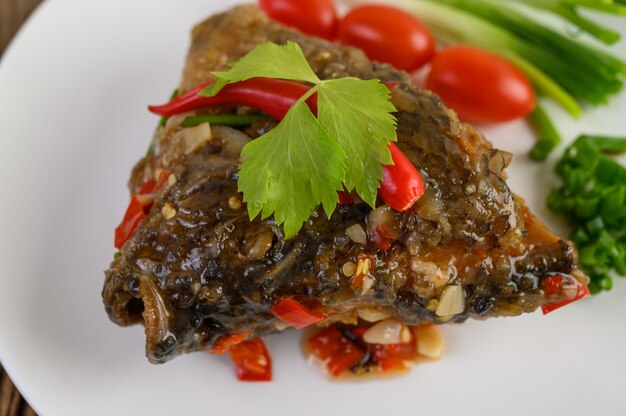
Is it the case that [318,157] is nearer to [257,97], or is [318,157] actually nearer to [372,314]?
[257,97]

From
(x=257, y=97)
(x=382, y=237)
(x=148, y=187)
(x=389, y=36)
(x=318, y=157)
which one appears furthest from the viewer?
(x=389, y=36)

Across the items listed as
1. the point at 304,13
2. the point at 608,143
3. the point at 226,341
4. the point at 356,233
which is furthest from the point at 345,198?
the point at 304,13

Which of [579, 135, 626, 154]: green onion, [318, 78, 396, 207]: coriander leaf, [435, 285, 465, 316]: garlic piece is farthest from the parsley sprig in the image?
[579, 135, 626, 154]: green onion

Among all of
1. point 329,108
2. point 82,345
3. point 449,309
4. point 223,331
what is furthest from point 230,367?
point 329,108

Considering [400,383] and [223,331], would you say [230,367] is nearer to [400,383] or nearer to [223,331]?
[223,331]

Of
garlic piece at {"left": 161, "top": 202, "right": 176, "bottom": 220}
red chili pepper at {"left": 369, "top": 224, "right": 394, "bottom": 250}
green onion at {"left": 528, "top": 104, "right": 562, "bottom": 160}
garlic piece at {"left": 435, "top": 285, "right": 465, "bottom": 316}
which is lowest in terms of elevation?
green onion at {"left": 528, "top": 104, "right": 562, "bottom": 160}

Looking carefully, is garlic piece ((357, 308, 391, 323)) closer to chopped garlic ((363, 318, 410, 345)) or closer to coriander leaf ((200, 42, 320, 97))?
chopped garlic ((363, 318, 410, 345))
